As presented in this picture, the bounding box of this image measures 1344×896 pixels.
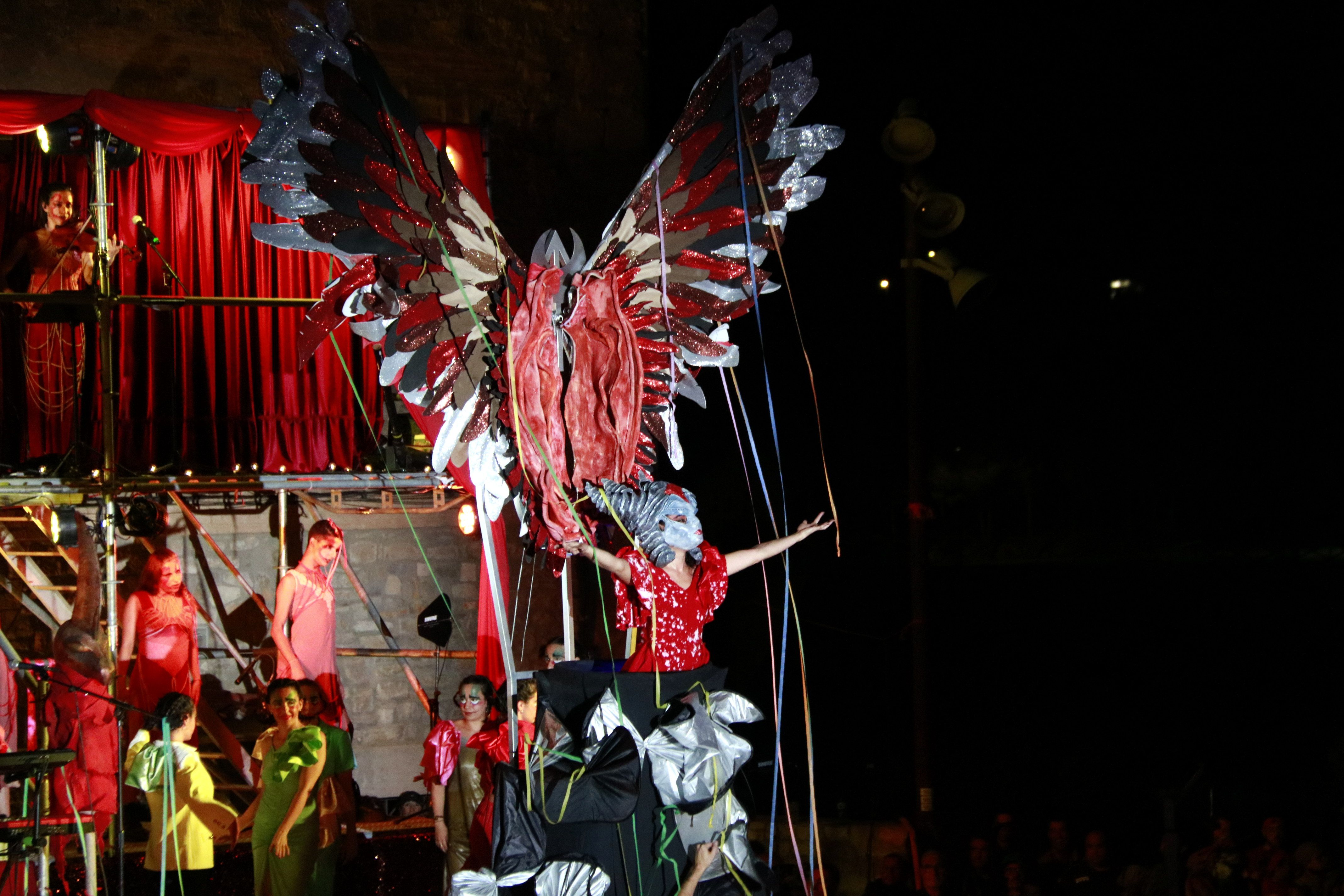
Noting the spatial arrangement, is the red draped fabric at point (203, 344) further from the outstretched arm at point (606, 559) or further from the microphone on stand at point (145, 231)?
the outstretched arm at point (606, 559)

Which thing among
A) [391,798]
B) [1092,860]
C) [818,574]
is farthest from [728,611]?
[1092,860]

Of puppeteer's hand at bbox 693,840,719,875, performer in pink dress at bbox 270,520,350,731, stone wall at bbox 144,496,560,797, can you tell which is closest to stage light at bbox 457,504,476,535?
stone wall at bbox 144,496,560,797

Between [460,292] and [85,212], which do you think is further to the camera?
[85,212]

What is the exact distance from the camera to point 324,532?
693cm

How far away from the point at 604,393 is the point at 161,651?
4.58 m

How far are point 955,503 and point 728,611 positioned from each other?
9.17ft

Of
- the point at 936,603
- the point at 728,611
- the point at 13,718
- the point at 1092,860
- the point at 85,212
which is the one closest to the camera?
the point at 1092,860

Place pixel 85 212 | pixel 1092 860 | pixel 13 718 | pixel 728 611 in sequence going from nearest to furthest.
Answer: pixel 1092 860 → pixel 13 718 → pixel 85 212 → pixel 728 611

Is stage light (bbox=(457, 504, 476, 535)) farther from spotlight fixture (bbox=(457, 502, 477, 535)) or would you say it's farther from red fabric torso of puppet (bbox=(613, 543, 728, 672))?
red fabric torso of puppet (bbox=(613, 543, 728, 672))

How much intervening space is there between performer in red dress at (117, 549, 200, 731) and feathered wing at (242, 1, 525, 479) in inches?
166

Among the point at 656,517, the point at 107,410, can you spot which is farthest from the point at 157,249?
the point at 656,517

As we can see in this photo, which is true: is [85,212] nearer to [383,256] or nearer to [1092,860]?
[383,256]

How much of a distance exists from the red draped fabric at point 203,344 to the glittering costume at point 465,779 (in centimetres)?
329

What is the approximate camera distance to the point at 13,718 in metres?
6.34
